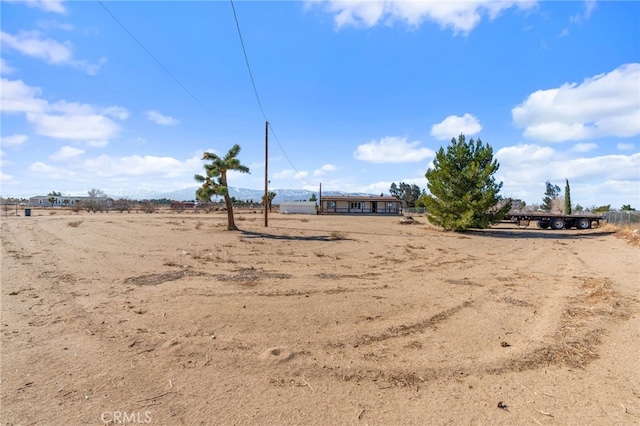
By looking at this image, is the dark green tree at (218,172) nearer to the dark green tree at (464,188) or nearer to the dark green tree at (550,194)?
the dark green tree at (464,188)

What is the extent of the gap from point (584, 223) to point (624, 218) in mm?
3282

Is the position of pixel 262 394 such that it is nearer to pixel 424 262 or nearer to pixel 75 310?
pixel 75 310

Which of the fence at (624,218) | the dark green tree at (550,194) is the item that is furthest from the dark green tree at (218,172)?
the dark green tree at (550,194)

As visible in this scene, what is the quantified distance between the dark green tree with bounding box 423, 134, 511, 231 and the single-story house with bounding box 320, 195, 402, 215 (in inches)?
1500

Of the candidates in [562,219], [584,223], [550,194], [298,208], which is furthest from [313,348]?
[550,194]

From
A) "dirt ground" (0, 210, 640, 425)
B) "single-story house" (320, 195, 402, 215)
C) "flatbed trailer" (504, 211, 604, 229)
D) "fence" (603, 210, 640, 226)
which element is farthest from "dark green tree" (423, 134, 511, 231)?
"single-story house" (320, 195, 402, 215)

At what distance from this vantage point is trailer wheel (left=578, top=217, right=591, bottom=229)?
3428 cm

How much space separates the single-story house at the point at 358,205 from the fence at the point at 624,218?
34429 millimetres

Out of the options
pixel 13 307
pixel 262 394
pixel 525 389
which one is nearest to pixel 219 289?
pixel 13 307

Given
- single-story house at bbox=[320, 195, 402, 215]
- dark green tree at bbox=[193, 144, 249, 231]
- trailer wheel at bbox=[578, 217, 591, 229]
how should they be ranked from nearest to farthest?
dark green tree at bbox=[193, 144, 249, 231] → trailer wheel at bbox=[578, 217, 591, 229] → single-story house at bbox=[320, 195, 402, 215]

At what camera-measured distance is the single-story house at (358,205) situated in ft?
217

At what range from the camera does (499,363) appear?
168 inches

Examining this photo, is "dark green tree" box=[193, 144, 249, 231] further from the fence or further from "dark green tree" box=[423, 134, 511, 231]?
the fence

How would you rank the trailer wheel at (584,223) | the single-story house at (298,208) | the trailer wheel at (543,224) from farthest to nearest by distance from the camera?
the single-story house at (298,208), the trailer wheel at (584,223), the trailer wheel at (543,224)
